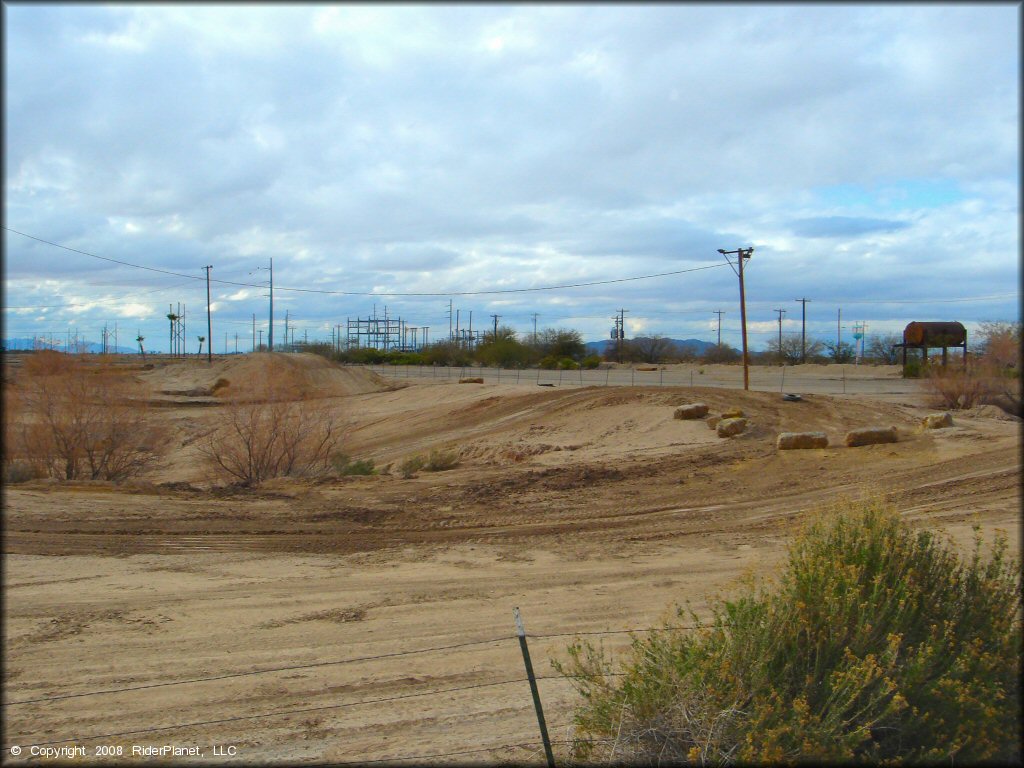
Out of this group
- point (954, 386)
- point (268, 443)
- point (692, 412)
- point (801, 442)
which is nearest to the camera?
point (801, 442)

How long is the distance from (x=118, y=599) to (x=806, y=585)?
849 centimetres

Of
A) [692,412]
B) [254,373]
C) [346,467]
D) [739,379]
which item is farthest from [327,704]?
[739,379]

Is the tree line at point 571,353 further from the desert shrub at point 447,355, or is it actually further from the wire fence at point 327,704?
the wire fence at point 327,704

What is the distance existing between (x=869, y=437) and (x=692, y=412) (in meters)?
7.17

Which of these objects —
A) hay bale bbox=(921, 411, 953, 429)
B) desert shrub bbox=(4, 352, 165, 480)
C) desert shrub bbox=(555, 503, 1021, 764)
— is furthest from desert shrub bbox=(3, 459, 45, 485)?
hay bale bbox=(921, 411, 953, 429)

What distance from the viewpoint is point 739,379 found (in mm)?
62562

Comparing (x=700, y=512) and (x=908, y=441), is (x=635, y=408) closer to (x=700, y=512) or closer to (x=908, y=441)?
(x=908, y=441)

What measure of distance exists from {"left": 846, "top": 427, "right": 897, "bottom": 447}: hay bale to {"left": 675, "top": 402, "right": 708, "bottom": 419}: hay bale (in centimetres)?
663

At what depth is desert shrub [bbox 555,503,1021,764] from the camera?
5215mm

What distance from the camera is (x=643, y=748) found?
5.74 metres

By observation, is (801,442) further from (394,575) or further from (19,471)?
(19,471)

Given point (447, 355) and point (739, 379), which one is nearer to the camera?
point (739, 379)

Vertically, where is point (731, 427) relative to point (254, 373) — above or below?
below

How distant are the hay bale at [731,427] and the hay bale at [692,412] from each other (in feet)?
7.89
